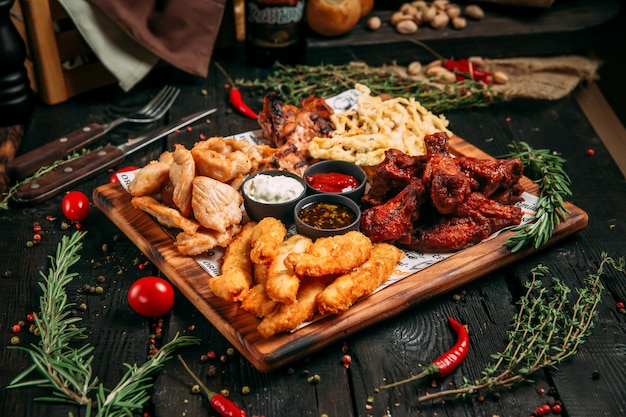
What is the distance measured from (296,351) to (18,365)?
4.83 ft

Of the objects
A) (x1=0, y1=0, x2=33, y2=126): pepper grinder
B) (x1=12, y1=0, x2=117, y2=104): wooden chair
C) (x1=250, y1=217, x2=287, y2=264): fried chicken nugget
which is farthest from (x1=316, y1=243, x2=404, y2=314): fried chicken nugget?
(x1=12, y1=0, x2=117, y2=104): wooden chair

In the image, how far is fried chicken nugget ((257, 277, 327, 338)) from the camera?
3482 millimetres

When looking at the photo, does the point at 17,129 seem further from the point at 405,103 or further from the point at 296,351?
the point at 296,351

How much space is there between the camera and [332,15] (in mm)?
6672

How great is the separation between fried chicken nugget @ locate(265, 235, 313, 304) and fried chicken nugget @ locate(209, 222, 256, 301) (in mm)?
156

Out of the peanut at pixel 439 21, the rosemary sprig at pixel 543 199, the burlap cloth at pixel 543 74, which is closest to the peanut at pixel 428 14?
the peanut at pixel 439 21

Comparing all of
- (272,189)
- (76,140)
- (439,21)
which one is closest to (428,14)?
(439,21)

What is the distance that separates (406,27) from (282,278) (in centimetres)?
426

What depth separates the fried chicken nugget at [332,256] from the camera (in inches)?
142

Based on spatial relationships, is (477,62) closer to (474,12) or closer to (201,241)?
(474,12)

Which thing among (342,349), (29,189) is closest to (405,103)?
(342,349)

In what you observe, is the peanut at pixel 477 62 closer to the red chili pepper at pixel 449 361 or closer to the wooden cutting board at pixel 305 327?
the wooden cutting board at pixel 305 327

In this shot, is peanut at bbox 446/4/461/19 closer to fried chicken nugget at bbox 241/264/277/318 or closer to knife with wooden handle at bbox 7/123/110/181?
knife with wooden handle at bbox 7/123/110/181

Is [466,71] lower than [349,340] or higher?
lower
